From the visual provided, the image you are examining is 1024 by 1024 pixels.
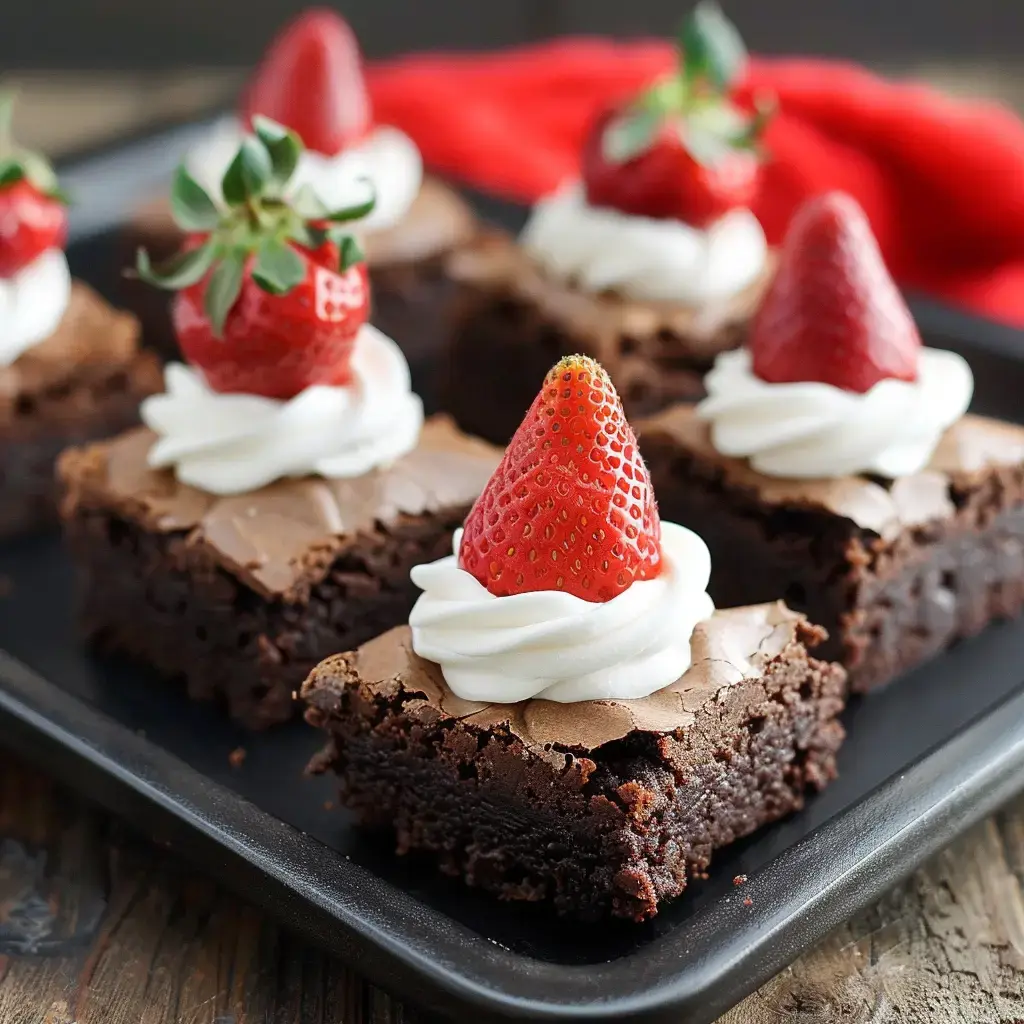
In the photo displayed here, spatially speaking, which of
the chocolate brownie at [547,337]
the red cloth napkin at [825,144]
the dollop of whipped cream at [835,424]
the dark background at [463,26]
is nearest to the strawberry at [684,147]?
the chocolate brownie at [547,337]

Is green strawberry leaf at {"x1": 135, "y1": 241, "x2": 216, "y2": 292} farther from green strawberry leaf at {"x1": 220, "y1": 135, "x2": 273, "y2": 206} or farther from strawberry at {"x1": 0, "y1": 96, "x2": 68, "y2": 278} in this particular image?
strawberry at {"x1": 0, "y1": 96, "x2": 68, "y2": 278}

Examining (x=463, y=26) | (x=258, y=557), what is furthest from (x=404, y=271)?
(x=463, y=26)

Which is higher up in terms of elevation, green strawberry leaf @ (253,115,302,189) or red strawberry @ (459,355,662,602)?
green strawberry leaf @ (253,115,302,189)

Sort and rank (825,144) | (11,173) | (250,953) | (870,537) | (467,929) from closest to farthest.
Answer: (467,929) → (250,953) → (870,537) → (11,173) → (825,144)

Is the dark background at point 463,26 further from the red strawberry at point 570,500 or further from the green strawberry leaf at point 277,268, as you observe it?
the red strawberry at point 570,500

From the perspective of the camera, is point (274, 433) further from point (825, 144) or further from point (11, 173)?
point (825, 144)

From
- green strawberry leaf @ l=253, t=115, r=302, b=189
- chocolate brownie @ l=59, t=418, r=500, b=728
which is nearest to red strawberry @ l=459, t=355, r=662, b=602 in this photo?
chocolate brownie @ l=59, t=418, r=500, b=728

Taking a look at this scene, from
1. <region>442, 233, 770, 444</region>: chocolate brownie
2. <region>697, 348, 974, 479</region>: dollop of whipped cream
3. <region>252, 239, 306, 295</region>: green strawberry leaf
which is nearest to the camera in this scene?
<region>252, 239, 306, 295</region>: green strawberry leaf

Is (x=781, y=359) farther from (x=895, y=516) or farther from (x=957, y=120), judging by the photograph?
(x=957, y=120)
